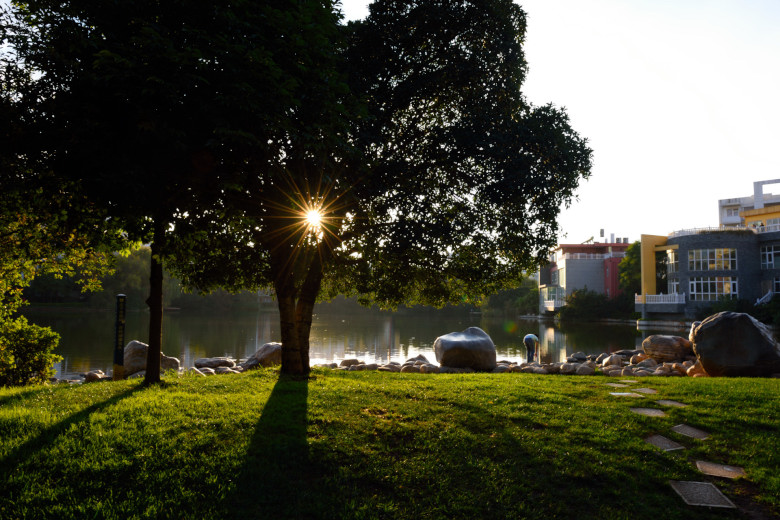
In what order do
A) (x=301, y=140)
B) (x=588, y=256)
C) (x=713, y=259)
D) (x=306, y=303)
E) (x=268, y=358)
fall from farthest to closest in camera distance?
(x=588, y=256), (x=713, y=259), (x=268, y=358), (x=306, y=303), (x=301, y=140)

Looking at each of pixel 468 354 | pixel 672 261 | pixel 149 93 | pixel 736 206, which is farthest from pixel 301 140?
pixel 736 206

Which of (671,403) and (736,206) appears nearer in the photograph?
(671,403)

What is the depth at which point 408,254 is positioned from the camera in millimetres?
10000

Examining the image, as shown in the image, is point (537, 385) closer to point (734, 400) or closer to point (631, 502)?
point (734, 400)

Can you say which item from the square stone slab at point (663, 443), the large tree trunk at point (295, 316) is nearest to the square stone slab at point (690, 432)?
the square stone slab at point (663, 443)

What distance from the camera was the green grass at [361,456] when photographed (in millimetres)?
4023

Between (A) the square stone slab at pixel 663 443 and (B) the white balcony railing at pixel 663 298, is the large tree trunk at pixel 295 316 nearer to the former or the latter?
(A) the square stone slab at pixel 663 443

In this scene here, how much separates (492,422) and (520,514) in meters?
2.31

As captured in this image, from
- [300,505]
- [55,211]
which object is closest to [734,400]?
[300,505]

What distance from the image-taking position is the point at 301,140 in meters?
6.90

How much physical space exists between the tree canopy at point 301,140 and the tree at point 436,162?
0.04 meters

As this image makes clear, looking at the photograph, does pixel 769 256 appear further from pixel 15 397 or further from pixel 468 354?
pixel 15 397

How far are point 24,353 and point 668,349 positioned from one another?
18926 millimetres

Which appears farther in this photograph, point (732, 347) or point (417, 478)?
point (732, 347)
